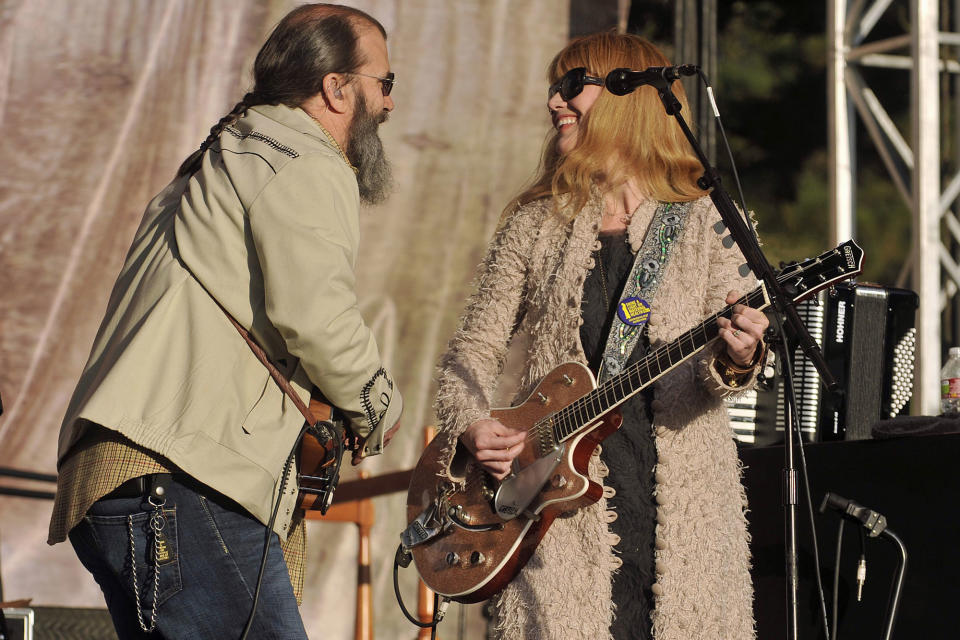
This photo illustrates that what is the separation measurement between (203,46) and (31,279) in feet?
4.15

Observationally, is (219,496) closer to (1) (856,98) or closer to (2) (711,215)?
(2) (711,215)

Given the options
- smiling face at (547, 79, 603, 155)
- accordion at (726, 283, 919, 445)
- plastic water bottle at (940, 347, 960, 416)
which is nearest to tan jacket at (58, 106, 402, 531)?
smiling face at (547, 79, 603, 155)

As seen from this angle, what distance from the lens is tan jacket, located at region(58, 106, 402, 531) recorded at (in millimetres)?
2043

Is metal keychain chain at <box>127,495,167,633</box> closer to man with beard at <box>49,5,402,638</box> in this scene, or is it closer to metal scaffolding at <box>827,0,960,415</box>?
man with beard at <box>49,5,402,638</box>

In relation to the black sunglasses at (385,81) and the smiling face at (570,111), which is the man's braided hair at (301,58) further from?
the smiling face at (570,111)

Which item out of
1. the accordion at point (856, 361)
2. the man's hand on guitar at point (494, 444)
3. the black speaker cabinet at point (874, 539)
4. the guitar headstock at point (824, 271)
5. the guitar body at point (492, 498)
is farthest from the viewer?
the accordion at point (856, 361)

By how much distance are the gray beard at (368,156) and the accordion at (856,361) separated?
145 centimetres

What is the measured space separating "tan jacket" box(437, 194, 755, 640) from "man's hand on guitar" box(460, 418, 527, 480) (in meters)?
0.05

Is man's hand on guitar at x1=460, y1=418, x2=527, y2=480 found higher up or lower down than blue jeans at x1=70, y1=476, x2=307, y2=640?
higher up

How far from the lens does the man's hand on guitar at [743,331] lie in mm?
2311

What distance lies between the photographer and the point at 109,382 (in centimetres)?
204

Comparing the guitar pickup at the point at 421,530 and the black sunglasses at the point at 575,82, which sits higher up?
the black sunglasses at the point at 575,82

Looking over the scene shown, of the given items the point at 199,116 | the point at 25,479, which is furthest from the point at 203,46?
the point at 25,479

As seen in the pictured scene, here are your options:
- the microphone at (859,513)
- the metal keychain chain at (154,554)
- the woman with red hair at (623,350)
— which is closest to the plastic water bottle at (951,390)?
the microphone at (859,513)
